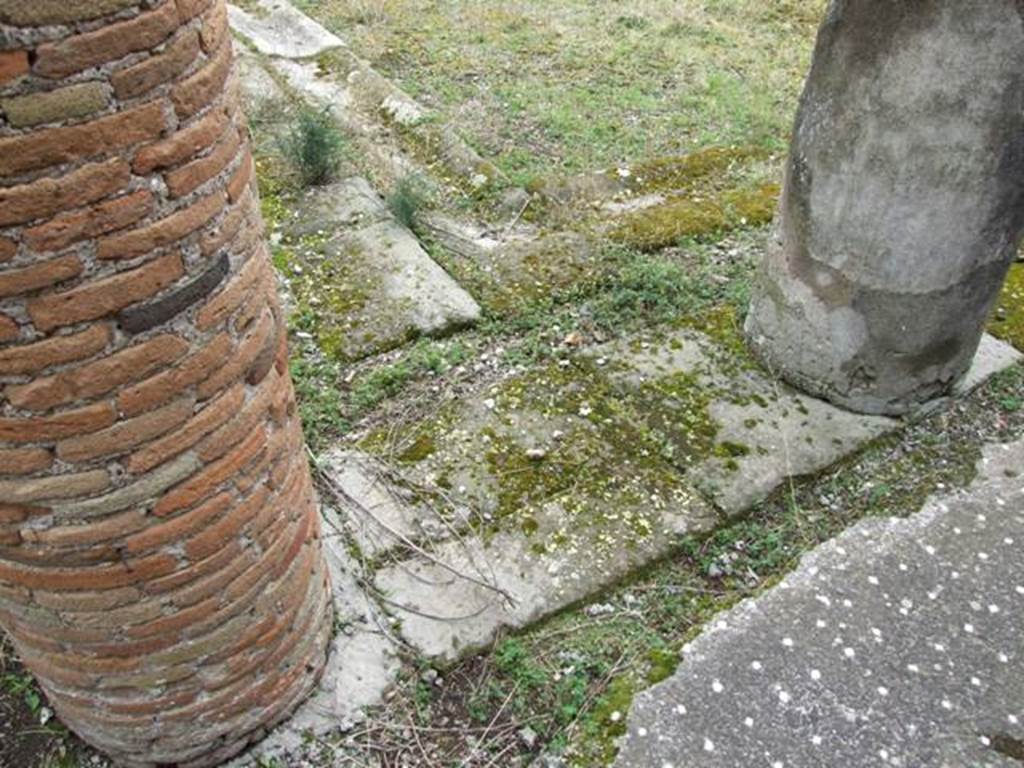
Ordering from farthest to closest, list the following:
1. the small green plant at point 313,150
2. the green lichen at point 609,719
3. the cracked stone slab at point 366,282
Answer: the small green plant at point 313,150 < the cracked stone slab at point 366,282 < the green lichen at point 609,719

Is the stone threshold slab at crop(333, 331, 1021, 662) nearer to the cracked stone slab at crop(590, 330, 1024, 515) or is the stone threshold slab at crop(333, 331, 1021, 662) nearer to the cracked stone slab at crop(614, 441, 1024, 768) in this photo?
the cracked stone slab at crop(590, 330, 1024, 515)

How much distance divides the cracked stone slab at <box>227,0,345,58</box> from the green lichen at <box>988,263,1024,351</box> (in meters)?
5.26

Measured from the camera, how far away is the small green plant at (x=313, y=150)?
16.2ft

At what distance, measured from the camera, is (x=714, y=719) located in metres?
2.63

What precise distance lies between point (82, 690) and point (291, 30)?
20.8 ft

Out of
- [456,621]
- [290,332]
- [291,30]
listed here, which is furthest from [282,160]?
[456,621]

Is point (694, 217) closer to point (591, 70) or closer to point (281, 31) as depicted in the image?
point (591, 70)

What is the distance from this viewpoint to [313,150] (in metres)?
4.99

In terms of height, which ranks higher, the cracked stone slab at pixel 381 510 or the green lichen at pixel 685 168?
the green lichen at pixel 685 168

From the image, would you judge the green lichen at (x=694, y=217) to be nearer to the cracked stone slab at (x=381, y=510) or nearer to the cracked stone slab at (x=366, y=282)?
the cracked stone slab at (x=366, y=282)

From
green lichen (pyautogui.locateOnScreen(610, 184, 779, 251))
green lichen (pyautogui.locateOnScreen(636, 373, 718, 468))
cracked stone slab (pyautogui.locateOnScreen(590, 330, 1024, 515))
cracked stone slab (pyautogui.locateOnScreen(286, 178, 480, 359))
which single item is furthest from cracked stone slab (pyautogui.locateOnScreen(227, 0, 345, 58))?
green lichen (pyautogui.locateOnScreen(636, 373, 718, 468))

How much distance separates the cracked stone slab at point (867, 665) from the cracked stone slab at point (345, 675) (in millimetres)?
826

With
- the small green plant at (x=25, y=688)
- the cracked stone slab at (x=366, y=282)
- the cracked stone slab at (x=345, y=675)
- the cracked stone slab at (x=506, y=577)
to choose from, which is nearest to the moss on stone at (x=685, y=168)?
the cracked stone slab at (x=366, y=282)

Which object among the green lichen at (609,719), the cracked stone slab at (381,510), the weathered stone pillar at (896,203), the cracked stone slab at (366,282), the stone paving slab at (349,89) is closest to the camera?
the green lichen at (609,719)
